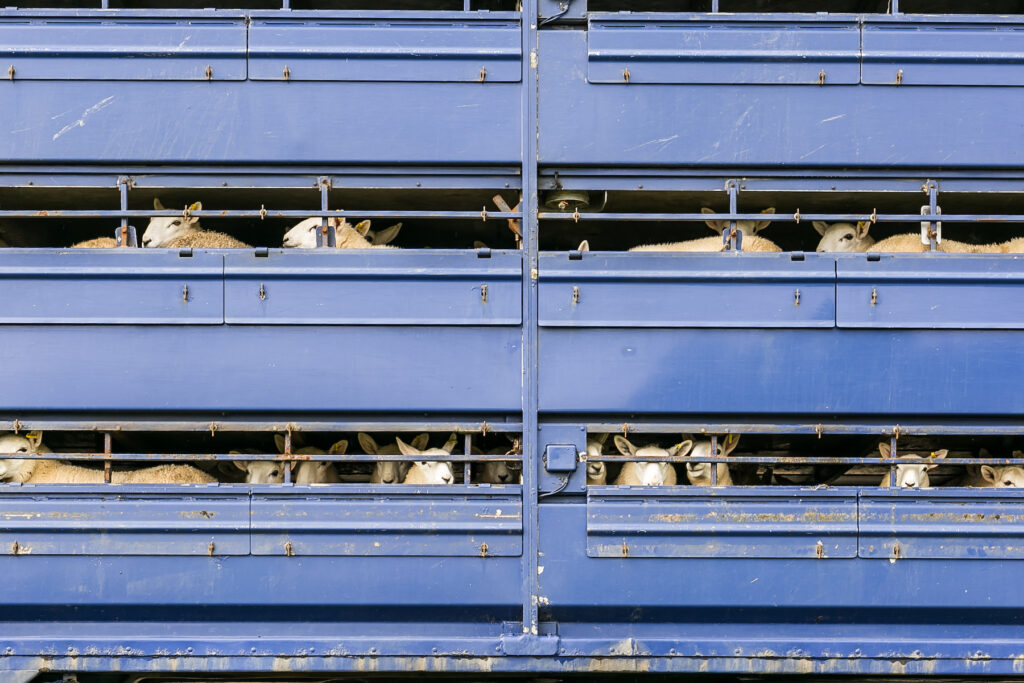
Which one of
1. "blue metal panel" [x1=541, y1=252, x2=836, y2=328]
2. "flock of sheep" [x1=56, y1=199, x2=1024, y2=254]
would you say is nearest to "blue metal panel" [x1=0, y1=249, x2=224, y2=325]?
"flock of sheep" [x1=56, y1=199, x2=1024, y2=254]

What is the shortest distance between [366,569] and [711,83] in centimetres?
282

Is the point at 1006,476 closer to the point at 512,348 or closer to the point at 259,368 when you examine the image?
the point at 512,348

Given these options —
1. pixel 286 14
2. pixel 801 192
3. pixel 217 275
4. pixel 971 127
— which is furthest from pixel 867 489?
pixel 286 14

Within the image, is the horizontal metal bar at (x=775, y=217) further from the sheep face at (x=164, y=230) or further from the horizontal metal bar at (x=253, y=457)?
the horizontal metal bar at (x=253, y=457)

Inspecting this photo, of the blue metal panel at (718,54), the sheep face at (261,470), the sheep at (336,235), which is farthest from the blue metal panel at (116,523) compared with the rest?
the blue metal panel at (718,54)

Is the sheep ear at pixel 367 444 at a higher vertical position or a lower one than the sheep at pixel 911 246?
lower

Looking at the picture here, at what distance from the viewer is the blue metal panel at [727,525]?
3.50 metres

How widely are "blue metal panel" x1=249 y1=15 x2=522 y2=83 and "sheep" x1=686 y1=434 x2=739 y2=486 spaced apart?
6.71ft

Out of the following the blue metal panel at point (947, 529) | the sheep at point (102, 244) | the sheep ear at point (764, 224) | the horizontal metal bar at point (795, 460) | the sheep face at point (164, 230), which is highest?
the sheep ear at point (764, 224)

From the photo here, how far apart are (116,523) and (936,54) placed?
14.6 feet

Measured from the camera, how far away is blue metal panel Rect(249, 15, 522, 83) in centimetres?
360

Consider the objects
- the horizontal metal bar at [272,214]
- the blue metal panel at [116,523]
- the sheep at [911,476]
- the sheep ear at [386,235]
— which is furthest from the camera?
the sheep ear at [386,235]

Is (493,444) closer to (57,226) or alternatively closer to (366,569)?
(366,569)

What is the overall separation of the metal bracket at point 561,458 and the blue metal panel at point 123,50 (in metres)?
2.32
